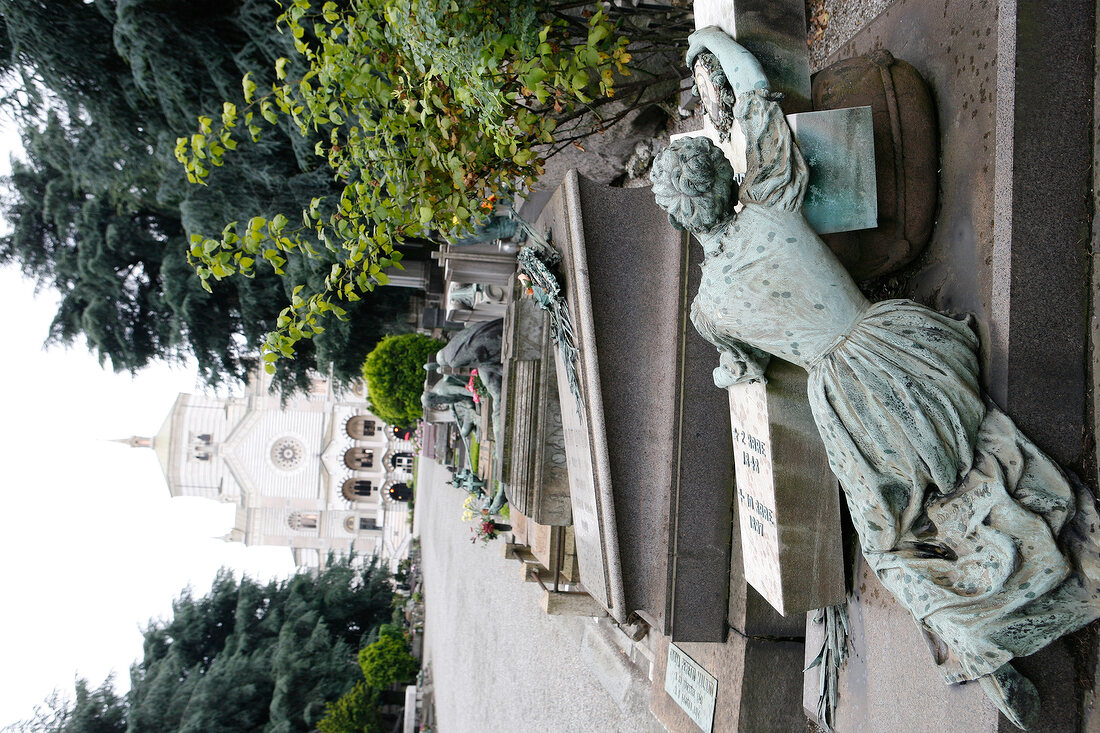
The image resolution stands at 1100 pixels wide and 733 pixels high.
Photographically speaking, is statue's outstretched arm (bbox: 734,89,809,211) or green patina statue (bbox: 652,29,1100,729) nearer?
green patina statue (bbox: 652,29,1100,729)

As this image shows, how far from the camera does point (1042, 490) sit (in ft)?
6.28

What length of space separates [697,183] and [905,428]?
1.04 meters

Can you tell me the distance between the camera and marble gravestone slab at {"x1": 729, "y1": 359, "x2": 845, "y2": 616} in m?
2.72

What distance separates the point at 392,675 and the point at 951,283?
16849 mm

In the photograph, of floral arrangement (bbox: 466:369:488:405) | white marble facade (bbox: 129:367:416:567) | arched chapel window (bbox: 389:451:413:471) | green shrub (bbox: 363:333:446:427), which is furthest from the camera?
white marble facade (bbox: 129:367:416:567)

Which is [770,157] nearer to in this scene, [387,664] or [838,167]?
[838,167]

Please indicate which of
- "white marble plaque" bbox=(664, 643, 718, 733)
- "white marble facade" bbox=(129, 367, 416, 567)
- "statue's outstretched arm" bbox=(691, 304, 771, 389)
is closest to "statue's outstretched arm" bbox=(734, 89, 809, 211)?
"statue's outstretched arm" bbox=(691, 304, 771, 389)

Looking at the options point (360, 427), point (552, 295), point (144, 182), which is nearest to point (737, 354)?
point (552, 295)

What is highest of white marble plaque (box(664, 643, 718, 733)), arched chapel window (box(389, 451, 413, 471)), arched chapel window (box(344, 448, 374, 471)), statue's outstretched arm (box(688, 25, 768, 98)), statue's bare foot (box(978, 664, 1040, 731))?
statue's outstretched arm (box(688, 25, 768, 98))

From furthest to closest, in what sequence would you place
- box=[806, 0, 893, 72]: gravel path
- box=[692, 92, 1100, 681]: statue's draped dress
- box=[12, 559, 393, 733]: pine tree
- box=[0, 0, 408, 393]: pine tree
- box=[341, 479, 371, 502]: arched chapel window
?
box=[341, 479, 371, 502]: arched chapel window → box=[12, 559, 393, 733]: pine tree → box=[0, 0, 408, 393]: pine tree → box=[806, 0, 893, 72]: gravel path → box=[692, 92, 1100, 681]: statue's draped dress

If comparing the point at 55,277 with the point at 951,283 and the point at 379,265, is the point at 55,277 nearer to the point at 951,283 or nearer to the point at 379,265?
the point at 379,265

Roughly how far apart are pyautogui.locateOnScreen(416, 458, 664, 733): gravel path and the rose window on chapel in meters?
22.0

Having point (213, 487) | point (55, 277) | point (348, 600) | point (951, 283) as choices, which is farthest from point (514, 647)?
point (213, 487)

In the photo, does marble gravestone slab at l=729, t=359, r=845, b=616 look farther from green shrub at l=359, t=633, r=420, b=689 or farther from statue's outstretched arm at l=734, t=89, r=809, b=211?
green shrub at l=359, t=633, r=420, b=689
